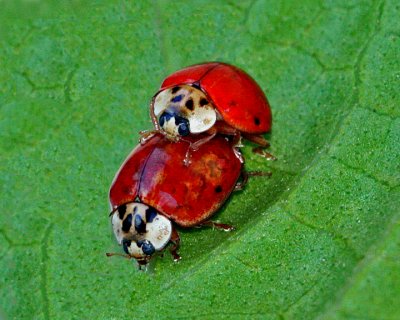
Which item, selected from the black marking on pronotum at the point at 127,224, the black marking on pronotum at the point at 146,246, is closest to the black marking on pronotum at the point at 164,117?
the black marking on pronotum at the point at 127,224

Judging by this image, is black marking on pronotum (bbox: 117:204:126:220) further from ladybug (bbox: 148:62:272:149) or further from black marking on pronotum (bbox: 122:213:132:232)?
ladybug (bbox: 148:62:272:149)

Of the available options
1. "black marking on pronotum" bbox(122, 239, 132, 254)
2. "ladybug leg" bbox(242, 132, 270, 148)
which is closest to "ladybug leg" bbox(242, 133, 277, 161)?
"ladybug leg" bbox(242, 132, 270, 148)

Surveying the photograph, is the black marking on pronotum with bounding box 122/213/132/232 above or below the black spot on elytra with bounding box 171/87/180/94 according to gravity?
below

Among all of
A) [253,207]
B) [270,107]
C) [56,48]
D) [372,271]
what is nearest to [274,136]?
[270,107]

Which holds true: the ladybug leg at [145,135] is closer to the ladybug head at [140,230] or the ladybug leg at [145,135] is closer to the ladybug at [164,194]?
the ladybug at [164,194]

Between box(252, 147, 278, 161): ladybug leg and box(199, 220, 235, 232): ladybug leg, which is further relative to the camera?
box(252, 147, 278, 161): ladybug leg

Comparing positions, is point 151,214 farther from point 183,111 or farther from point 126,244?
point 183,111
